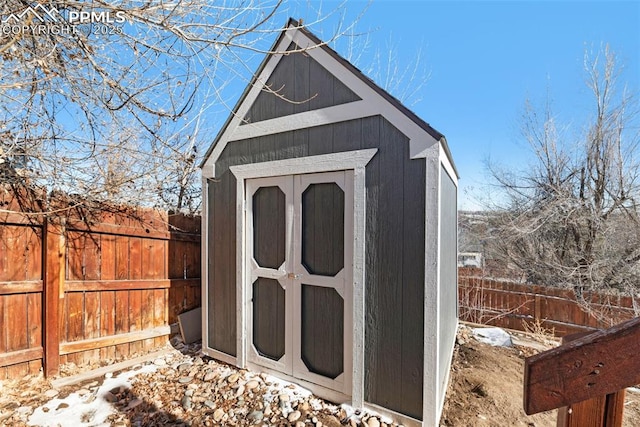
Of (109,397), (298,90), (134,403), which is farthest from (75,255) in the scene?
(298,90)

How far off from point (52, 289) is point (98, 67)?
7.93 feet

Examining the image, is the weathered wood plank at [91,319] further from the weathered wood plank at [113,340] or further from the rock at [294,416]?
the rock at [294,416]

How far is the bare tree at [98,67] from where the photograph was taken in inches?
88.4

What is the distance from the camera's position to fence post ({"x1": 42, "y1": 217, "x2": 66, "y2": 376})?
10.8ft

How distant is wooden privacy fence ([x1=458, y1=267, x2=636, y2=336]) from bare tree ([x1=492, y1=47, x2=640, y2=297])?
0.79m

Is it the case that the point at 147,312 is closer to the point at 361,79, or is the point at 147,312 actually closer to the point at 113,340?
the point at 113,340

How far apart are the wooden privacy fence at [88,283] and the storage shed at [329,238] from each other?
72 cm

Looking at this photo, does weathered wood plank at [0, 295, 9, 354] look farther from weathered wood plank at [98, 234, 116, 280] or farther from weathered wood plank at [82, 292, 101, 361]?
weathered wood plank at [98, 234, 116, 280]

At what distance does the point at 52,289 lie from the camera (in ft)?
10.8

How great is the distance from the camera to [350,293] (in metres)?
2.98

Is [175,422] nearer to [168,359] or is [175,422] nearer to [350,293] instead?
[168,359]

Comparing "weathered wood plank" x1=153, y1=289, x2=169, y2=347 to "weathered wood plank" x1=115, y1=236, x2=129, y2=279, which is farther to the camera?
"weathered wood plank" x1=153, y1=289, x2=169, y2=347

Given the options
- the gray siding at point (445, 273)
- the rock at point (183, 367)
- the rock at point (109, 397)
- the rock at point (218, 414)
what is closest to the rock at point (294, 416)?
the rock at point (218, 414)

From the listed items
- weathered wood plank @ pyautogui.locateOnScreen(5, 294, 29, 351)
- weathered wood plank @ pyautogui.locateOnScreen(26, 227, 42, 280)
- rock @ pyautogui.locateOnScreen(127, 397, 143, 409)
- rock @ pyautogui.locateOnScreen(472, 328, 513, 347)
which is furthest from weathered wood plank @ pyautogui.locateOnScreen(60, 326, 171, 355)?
rock @ pyautogui.locateOnScreen(472, 328, 513, 347)
